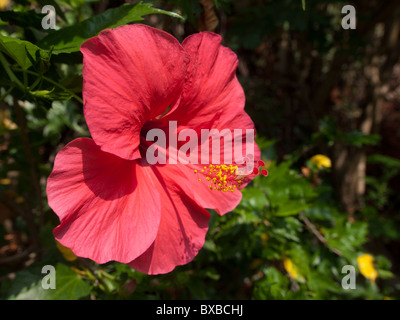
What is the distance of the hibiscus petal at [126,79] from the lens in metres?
0.75

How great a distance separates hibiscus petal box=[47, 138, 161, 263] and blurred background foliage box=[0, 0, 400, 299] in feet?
0.56

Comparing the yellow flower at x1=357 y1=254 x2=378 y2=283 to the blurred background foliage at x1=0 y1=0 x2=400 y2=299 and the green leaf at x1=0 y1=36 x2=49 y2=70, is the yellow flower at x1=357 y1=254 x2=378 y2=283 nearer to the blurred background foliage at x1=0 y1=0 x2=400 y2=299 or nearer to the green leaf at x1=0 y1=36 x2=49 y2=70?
the blurred background foliage at x1=0 y1=0 x2=400 y2=299

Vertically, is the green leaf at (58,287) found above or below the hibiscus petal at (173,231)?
below

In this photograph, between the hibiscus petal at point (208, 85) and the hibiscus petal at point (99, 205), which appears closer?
the hibiscus petal at point (99, 205)

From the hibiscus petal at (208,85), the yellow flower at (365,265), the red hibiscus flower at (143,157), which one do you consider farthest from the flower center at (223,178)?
the yellow flower at (365,265)

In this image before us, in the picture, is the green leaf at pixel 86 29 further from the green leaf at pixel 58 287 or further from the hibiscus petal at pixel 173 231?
the green leaf at pixel 58 287

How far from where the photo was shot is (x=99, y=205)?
32.5 inches

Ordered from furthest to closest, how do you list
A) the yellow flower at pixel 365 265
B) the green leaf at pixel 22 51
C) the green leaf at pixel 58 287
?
the yellow flower at pixel 365 265 < the green leaf at pixel 58 287 < the green leaf at pixel 22 51

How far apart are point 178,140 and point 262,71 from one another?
2.16 m

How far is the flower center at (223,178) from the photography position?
91 cm

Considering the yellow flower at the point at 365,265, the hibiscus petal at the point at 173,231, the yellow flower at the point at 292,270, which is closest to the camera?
the hibiscus petal at the point at 173,231

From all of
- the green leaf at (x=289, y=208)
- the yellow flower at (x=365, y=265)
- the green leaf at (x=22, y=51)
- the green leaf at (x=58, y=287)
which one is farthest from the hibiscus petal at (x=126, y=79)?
the yellow flower at (x=365, y=265)

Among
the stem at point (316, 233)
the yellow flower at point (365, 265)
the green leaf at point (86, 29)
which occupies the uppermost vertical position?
the green leaf at point (86, 29)

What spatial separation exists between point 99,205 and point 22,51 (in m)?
0.40
